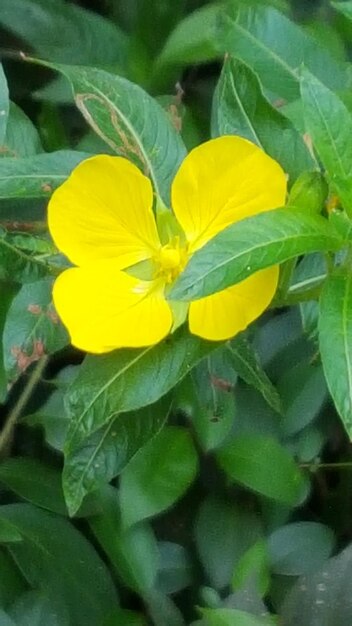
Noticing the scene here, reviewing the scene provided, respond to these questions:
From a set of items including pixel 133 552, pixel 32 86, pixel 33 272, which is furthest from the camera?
pixel 32 86

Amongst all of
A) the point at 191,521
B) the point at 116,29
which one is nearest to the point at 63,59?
the point at 116,29

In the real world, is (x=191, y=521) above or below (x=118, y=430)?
below

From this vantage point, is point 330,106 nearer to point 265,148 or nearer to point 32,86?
point 265,148

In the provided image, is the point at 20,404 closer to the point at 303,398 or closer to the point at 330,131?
the point at 303,398

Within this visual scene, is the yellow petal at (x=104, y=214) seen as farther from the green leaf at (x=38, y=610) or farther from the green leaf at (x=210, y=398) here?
the green leaf at (x=38, y=610)

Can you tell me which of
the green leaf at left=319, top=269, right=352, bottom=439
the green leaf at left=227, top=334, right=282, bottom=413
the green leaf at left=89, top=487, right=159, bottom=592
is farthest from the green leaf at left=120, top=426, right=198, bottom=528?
the green leaf at left=319, top=269, right=352, bottom=439

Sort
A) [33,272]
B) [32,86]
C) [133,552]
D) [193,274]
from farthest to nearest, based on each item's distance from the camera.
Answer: [32,86]
[133,552]
[33,272]
[193,274]

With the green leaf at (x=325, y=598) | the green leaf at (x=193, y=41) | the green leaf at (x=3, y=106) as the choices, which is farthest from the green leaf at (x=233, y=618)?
the green leaf at (x=193, y=41)

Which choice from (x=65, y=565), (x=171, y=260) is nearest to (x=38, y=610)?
(x=65, y=565)

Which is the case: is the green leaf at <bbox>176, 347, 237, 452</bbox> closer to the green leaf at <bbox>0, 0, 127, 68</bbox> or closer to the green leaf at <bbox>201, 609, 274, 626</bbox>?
the green leaf at <bbox>201, 609, 274, 626</bbox>
